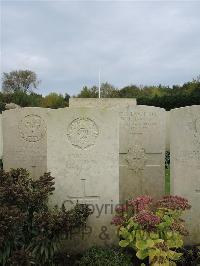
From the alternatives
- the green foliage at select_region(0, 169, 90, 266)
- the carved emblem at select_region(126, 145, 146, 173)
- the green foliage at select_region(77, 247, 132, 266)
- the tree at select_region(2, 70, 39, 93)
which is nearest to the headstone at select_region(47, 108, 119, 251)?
the green foliage at select_region(0, 169, 90, 266)

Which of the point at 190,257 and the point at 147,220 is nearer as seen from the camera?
the point at 147,220

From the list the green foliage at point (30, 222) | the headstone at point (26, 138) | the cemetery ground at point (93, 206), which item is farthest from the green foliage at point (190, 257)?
the headstone at point (26, 138)

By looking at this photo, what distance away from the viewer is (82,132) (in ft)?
19.9

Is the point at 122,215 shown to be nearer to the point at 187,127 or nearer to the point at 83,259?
the point at 83,259

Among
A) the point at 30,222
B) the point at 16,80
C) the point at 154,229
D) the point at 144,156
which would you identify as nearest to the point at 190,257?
the point at 154,229

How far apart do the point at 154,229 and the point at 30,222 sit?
5.06ft

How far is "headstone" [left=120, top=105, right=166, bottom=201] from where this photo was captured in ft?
27.3

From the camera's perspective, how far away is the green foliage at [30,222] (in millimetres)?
4996

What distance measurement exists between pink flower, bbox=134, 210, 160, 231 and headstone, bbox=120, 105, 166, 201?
335 cm

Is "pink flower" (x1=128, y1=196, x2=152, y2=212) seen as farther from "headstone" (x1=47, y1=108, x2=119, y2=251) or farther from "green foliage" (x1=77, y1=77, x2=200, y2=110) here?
"green foliage" (x1=77, y1=77, x2=200, y2=110)

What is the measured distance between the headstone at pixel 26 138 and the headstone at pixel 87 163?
249 cm

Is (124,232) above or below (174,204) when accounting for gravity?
below

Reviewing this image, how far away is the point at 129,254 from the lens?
18.2 ft

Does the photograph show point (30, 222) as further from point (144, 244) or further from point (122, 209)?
point (144, 244)
